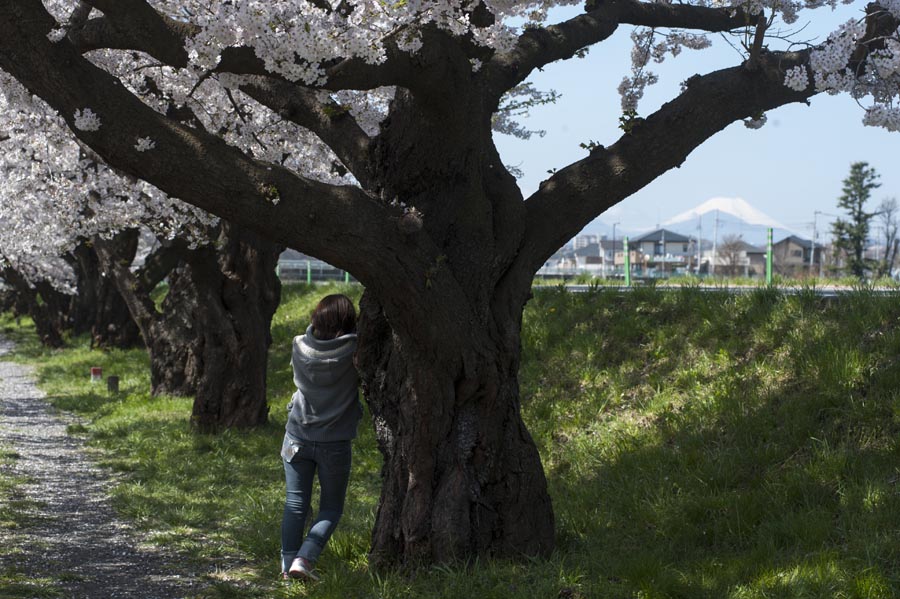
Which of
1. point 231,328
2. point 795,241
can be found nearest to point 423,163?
point 231,328

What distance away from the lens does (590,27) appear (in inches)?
307

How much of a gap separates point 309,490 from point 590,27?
427 centimetres

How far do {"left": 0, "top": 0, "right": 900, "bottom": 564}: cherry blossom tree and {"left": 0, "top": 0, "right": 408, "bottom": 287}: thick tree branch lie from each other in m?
0.01

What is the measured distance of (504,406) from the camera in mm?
6203

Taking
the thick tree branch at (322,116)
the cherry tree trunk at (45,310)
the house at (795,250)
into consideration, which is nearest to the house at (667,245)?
the house at (795,250)

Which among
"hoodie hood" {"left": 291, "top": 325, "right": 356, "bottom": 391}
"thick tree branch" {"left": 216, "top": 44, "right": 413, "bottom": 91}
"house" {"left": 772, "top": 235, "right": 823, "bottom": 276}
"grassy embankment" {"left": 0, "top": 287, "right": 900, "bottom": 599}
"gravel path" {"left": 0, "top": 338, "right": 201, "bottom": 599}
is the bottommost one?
"gravel path" {"left": 0, "top": 338, "right": 201, "bottom": 599}

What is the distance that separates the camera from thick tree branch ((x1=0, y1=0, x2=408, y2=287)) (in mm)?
5141

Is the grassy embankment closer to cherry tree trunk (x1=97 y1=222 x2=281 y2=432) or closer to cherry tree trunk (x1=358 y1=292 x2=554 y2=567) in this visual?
cherry tree trunk (x1=358 y1=292 x2=554 y2=567)

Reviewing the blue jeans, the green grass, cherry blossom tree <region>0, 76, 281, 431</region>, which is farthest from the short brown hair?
cherry blossom tree <region>0, 76, 281, 431</region>

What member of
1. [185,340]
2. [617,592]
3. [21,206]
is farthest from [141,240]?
[617,592]

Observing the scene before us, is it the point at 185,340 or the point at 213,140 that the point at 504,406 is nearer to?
the point at 213,140

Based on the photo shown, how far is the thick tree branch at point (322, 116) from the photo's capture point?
21.6 ft

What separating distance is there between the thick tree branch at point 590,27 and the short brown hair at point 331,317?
1.91 meters

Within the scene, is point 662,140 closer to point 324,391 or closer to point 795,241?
point 324,391
